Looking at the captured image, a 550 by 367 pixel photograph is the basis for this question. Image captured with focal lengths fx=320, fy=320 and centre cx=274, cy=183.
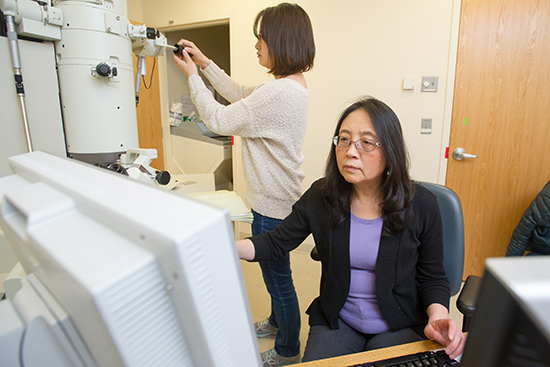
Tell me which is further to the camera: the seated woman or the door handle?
the door handle

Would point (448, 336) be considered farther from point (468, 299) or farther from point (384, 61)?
point (384, 61)

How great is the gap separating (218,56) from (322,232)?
3658 mm

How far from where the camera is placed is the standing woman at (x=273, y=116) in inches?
47.3

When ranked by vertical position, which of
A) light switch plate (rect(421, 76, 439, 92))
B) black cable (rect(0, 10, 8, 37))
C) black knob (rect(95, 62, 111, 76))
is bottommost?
black knob (rect(95, 62, 111, 76))

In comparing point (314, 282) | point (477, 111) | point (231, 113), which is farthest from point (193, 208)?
point (477, 111)

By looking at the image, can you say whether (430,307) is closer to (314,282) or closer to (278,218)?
(278,218)

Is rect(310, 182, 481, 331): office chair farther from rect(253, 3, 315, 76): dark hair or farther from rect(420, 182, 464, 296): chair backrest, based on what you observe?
rect(253, 3, 315, 76): dark hair

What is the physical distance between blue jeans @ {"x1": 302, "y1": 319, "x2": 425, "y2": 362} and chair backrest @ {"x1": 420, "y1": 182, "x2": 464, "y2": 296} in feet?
1.04

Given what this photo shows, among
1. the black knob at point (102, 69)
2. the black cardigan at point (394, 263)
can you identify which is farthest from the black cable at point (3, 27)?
the black cardigan at point (394, 263)

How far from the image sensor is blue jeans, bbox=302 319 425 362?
93cm

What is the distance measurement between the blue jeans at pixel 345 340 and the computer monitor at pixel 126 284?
27.8 inches

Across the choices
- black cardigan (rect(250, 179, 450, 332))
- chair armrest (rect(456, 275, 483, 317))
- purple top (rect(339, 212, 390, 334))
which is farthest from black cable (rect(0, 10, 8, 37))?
chair armrest (rect(456, 275, 483, 317))

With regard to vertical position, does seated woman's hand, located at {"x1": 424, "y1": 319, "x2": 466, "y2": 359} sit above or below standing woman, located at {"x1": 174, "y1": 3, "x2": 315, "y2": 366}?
below

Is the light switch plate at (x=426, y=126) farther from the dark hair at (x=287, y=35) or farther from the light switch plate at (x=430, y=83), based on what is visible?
the dark hair at (x=287, y=35)
